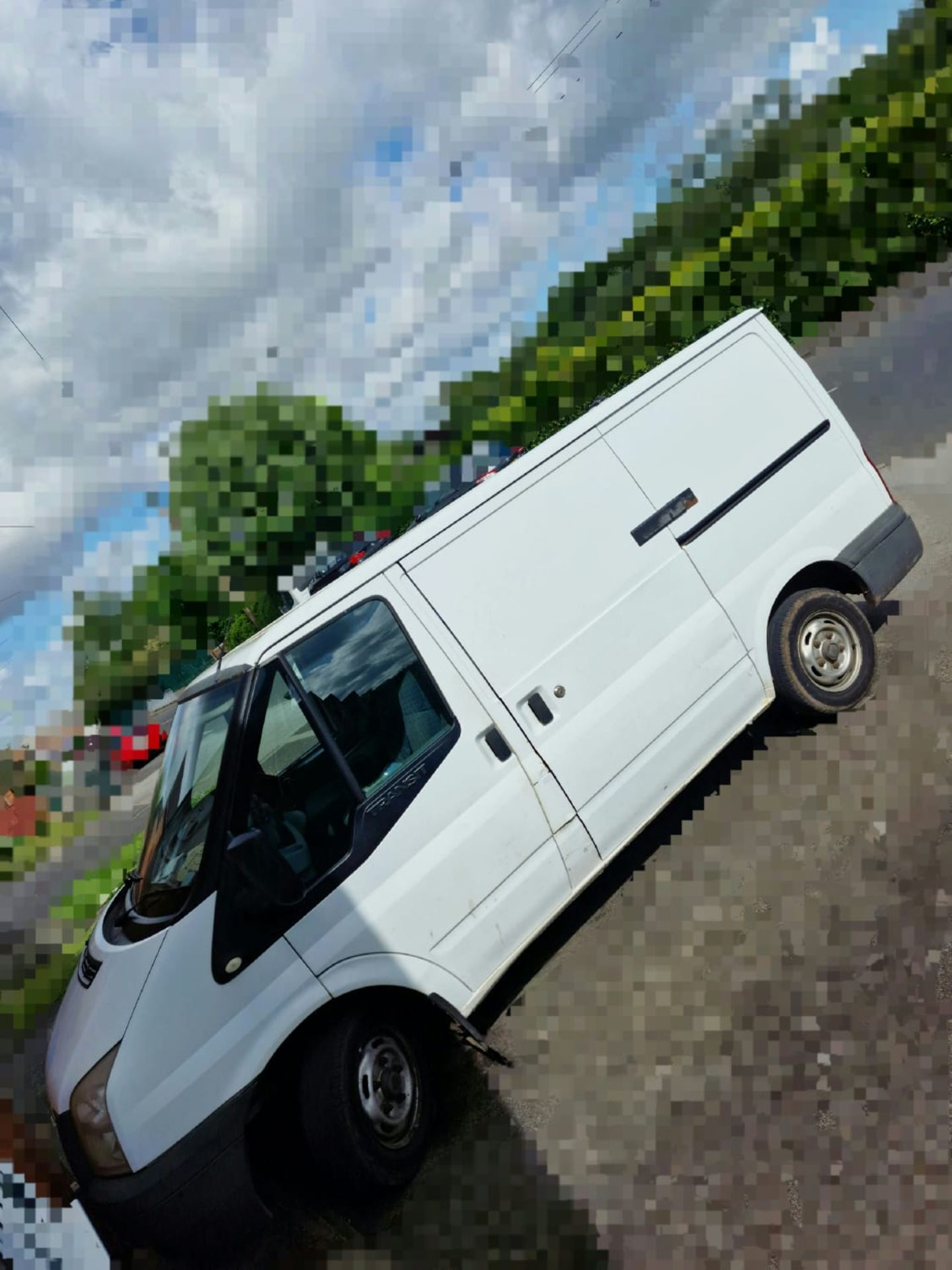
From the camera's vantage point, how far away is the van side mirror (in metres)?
3.23

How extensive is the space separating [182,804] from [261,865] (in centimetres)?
75

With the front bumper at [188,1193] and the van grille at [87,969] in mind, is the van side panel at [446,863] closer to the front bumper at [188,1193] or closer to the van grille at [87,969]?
the front bumper at [188,1193]

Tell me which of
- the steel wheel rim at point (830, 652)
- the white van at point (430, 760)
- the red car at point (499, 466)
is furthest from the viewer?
the steel wheel rim at point (830, 652)

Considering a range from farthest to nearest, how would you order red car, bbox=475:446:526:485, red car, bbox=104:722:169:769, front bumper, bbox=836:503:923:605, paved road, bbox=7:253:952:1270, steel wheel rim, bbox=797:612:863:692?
red car, bbox=104:722:169:769
front bumper, bbox=836:503:923:605
steel wheel rim, bbox=797:612:863:692
red car, bbox=475:446:526:485
paved road, bbox=7:253:952:1270

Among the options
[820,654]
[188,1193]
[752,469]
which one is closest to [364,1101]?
[188,1193]

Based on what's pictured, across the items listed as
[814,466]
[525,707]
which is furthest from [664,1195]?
[814,466]

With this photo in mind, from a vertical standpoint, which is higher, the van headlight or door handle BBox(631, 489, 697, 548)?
door handle BBox(631, 489, 697, 548)

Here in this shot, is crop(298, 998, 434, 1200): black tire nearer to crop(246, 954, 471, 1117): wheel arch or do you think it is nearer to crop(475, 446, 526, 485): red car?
crop(246, 954, 471, 1117): wheel arch

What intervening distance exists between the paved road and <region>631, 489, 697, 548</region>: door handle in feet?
5.76

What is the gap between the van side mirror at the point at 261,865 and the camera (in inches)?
127

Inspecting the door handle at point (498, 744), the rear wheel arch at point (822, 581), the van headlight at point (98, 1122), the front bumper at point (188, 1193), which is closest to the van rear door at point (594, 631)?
the door handle at point (498, 744)

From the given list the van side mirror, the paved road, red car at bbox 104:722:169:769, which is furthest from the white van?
red car at bbox 104:722:169:769

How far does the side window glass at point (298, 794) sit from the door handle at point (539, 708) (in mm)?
1018

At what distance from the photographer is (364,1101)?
3.40m
